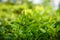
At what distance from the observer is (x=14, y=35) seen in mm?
1181

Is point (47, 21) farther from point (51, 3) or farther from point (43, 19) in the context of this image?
point (51, 3)

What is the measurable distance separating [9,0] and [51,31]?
4.44 ft

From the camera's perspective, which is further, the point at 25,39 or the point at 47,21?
the point at 47,21

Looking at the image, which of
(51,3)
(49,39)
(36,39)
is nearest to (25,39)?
(36,39)

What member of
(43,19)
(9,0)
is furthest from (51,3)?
(43,19)

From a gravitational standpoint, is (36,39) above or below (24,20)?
below

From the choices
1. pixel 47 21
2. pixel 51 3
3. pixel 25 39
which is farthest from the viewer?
pixel 51 3

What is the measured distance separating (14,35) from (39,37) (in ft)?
0.54

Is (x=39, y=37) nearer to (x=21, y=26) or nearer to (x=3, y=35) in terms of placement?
(x=21, y=26)

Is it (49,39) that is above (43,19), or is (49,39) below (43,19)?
below

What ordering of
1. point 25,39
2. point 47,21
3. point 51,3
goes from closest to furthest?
point 25,39
point 47,21
point 51,3

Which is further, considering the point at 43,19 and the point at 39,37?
the point at 43,19

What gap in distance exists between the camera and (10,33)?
124 centimetres

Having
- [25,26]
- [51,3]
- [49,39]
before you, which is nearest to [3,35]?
[25,26]
